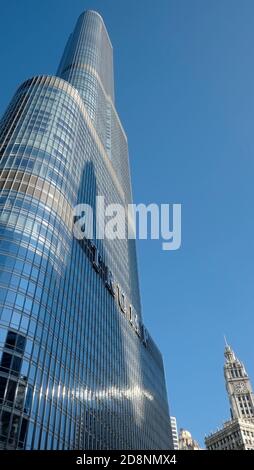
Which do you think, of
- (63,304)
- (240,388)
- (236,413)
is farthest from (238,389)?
(63,304)

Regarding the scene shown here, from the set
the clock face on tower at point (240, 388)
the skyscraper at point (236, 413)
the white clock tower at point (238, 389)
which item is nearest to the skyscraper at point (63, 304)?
the skyscraper at point (236, 413)

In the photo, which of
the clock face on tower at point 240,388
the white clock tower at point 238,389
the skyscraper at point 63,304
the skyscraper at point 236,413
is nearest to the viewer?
the skyscraper at point 63,304

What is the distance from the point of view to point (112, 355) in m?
80.2

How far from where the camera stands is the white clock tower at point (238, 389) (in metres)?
172

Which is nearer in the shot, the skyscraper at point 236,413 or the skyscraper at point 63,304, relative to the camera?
the skyscraper at point 63,304

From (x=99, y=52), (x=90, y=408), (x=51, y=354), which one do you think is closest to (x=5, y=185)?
(x=51, y=354)

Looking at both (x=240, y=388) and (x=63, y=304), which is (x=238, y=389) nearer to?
(x=240, y=388)

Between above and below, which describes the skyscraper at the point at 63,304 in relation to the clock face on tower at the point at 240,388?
below

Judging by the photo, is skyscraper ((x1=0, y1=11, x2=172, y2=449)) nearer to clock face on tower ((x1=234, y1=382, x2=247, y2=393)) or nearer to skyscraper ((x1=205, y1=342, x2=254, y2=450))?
skyscraper ((x1=205, y1=342, x2=254, y2=450))

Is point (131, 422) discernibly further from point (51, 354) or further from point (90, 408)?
point (51, 354)

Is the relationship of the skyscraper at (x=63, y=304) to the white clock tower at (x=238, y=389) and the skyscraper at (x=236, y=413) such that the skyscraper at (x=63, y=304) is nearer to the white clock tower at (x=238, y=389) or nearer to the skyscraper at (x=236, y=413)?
the skyscraper at (x=236, y=413)

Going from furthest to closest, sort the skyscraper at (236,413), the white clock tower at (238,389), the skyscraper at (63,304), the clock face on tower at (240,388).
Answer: the clock face on tower at (240,388), the white clock tower at (238,389), the skyscraper at (236,413), the skyscraper at (63,304)
